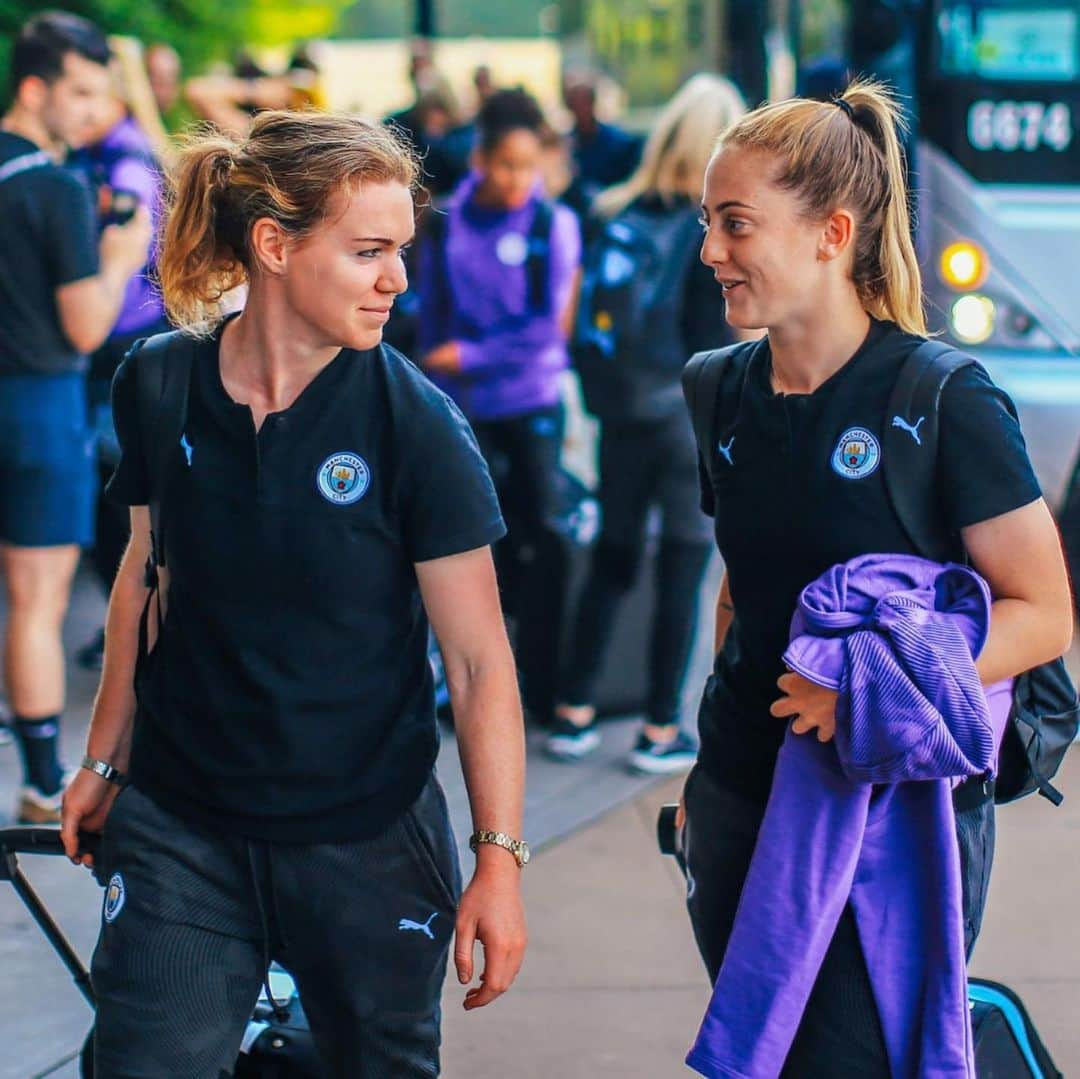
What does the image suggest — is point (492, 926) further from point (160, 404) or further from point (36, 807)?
point (36, 807)

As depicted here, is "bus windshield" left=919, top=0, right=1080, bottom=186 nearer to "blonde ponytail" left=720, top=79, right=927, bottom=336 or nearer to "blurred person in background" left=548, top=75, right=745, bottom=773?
"blurred person in background" left=548, top=75, right=745, bottom=773

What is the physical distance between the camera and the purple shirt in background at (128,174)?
19.4ft

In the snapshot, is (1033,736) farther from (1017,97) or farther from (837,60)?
(837,60)

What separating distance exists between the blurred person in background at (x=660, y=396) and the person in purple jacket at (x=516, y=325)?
217mm

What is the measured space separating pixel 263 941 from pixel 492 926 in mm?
321

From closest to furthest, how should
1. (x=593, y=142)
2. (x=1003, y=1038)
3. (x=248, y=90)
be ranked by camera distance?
(x=1003, y=1038)
(x=248, y=90)
(x=593, y=142)

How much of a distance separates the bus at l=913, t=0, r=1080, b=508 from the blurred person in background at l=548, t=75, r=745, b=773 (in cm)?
178

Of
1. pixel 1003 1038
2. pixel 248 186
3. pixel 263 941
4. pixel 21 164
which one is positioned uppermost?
pixel 248 186

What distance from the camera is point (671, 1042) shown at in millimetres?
3814

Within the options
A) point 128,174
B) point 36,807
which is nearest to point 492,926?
point 36,807

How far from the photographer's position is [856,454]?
236 centimetres

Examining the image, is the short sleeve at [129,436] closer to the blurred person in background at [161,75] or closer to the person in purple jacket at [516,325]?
the person in purple jacket at [516,325]

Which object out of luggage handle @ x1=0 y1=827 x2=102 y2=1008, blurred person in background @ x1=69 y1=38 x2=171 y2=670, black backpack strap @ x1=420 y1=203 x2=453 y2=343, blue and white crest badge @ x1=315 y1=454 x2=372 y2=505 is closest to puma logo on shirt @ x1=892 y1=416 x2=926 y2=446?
blue and white crest badge @ x1=315 y1=454 x2=372 y2=505

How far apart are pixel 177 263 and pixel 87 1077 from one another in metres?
1.12
